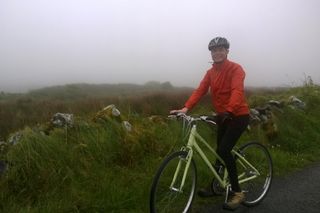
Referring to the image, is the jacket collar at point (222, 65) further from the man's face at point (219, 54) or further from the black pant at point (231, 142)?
the black pant at point (231, 142)

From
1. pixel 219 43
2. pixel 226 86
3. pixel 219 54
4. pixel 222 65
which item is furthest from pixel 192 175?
pixel 219 43

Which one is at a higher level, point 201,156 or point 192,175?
point 201,156

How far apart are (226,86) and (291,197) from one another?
2.28m

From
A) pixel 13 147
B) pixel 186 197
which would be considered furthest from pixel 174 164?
pixel 13 147

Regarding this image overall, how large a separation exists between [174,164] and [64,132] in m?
3.11

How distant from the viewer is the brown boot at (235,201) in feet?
17.7

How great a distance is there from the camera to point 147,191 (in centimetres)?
598

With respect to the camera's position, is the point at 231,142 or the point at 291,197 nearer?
the point at 231,142

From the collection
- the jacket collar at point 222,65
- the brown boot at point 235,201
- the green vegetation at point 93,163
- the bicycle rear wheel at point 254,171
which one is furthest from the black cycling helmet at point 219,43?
the green vegetation at point 93,163

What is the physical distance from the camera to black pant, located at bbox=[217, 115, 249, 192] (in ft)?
17.5

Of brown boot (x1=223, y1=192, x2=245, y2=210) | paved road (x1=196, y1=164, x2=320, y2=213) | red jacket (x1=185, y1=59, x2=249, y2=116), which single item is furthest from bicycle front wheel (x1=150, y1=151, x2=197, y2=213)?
red jacket (x1=185, y1=59, x2=249, y2=116)

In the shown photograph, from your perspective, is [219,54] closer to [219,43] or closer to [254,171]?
[219,43]

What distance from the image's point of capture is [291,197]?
6.25 meters

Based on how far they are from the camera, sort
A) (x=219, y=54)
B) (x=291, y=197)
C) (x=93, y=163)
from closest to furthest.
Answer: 1. (x=219, y=54)
2. (x=291, y=197)
3. (x=93, y=163)
